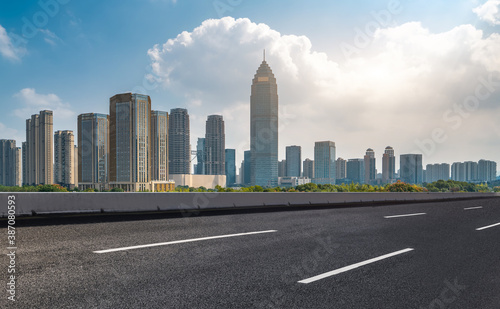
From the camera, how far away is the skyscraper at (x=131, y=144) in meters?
125

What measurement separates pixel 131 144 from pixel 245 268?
13130 cm

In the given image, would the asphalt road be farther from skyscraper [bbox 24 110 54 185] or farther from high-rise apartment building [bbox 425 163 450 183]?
skyscraper [bbox 24 110 54 185]

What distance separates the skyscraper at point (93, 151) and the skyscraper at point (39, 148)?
13.1 metres

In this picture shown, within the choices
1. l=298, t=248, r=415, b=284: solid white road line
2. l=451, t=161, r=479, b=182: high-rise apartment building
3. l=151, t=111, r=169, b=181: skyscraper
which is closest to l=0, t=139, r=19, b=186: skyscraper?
l=151, t=111, r=169, b=181: skyscraper

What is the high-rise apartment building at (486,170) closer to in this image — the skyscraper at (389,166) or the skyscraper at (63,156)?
the skyscraper at (389,166)

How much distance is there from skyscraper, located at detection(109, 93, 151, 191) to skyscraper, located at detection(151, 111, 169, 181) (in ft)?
35.5

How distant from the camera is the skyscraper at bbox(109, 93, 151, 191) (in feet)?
410

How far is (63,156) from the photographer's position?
16650 centimetres

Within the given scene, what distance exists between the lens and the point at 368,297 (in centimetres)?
374

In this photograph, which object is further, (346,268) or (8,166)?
(8,166)

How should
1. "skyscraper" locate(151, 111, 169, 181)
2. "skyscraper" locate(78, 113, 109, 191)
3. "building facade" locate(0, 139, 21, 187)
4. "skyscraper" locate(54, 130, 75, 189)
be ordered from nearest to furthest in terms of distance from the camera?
"skyscraper" locate(151, 111, 169, 181), "skyscraper" locate(78, 113, 109, 191), "skyscraper" locate(54, 130, 75, 189), "building facade" locate(0, 139, 21, 187)

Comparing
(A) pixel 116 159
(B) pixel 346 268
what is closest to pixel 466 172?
(A) pixel 116 159

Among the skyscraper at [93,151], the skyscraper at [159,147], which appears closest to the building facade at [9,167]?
the skyscraper at [93,151]

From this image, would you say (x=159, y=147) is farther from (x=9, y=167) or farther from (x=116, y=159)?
(x=9, y=167)
